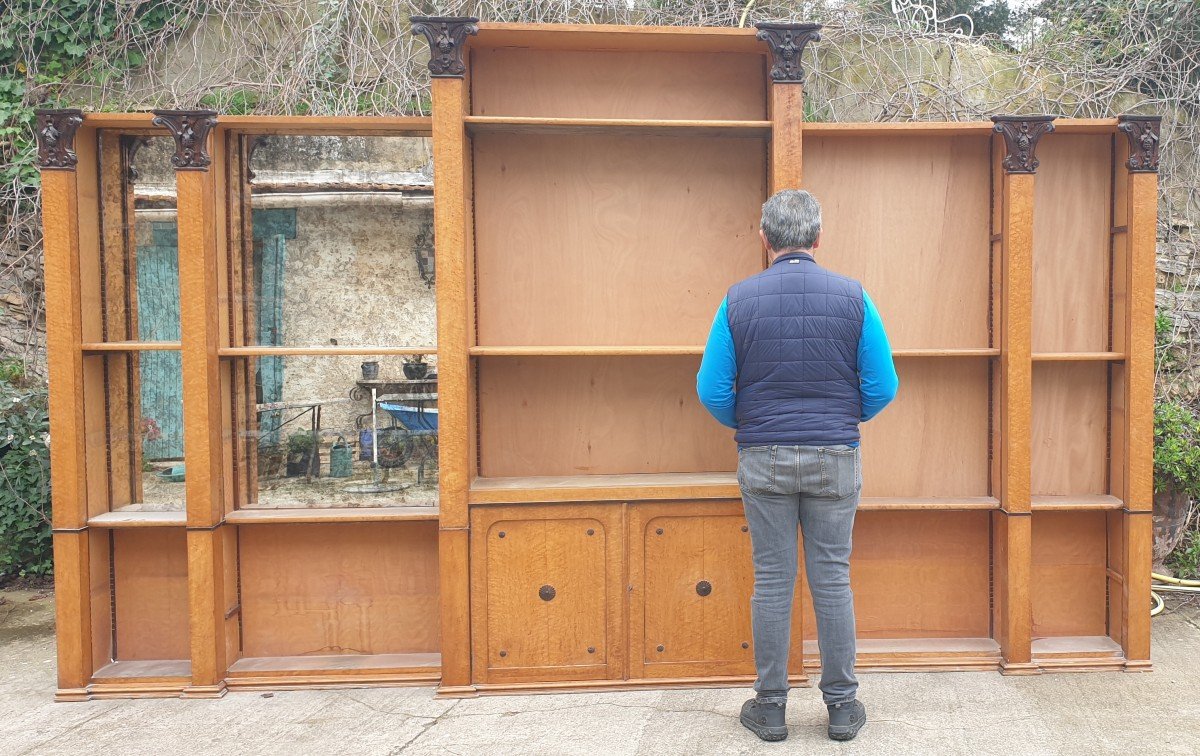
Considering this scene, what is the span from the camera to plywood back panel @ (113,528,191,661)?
323 centimetres

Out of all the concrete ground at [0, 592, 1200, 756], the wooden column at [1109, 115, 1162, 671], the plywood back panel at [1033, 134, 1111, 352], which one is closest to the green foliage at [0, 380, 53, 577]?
the concrete ground at [0, 592, 1200, 756]

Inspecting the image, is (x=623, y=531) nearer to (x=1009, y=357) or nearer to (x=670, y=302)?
(x=670, y=302)

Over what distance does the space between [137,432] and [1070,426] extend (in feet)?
12.6

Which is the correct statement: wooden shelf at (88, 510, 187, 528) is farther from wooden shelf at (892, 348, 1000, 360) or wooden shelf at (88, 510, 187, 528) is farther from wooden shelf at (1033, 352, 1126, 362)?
wooden shelf at (1033, 352, 1126, 362)

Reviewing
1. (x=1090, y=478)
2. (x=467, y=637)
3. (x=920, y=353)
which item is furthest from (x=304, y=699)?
(x=1090, y=478)

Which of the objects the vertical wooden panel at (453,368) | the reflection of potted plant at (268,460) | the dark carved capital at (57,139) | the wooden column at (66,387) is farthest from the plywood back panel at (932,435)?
the dark carved capital at (57,139)

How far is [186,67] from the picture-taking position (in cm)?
504

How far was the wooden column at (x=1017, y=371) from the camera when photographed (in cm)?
310

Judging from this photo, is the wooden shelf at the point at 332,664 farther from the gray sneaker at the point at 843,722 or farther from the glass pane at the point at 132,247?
the gray sneaker at the point at 843,722

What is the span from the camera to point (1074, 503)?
127 inches

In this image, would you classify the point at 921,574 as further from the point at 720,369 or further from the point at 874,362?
the point at 720,369

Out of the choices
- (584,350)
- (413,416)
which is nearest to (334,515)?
(413,416)

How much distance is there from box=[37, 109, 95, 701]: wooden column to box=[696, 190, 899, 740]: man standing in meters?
2.38

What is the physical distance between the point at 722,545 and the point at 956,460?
113 centimetres
